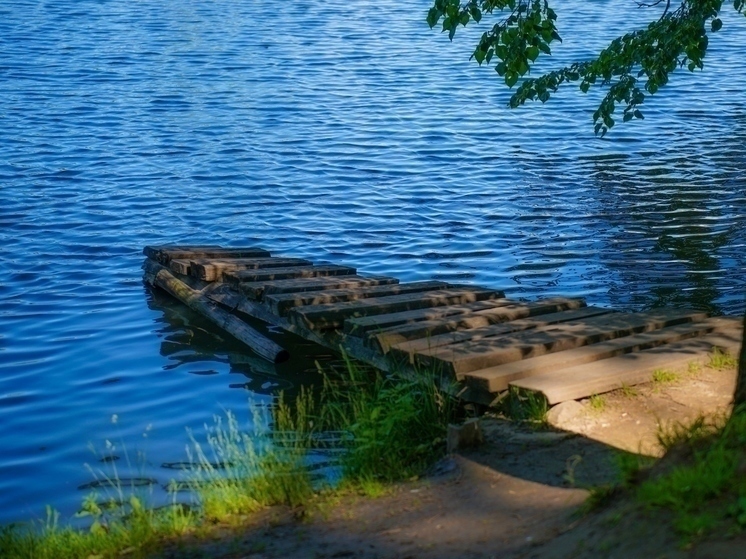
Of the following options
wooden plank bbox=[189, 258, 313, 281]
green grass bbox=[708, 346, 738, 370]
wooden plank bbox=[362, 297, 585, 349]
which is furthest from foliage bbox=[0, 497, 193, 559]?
wooden plank bbox=[189, 258, 313, 281]

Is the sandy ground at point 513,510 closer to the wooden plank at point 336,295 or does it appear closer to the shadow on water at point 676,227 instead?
the wooden plank at point 336,295

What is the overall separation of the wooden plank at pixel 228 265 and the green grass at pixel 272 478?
12.8ft

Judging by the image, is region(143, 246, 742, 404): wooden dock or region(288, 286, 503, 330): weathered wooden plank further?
region(288, 286, 503, 330): weathered wooden plank

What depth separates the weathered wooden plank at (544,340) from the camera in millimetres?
7586

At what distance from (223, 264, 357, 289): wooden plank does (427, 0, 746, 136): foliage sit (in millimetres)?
2583

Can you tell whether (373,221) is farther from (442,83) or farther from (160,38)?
(160,38)

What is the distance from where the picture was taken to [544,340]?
800 centimetres

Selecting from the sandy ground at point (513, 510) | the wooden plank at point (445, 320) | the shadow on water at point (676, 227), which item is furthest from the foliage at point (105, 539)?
the shadow on water at point (676, 227)

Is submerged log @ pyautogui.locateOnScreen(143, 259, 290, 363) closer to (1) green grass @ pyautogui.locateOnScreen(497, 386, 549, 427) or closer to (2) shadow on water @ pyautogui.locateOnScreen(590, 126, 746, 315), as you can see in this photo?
(1) green grass @ pyautogui.locateOnScreen(497, 386, 549, 427)

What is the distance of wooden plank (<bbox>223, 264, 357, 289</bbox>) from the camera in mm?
11211

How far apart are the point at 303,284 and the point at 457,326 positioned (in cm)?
235

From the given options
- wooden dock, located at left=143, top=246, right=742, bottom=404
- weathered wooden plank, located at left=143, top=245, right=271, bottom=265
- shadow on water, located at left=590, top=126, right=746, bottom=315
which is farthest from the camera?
weathered wooden plank, located at left=143, top=245, right=271, bottom=265

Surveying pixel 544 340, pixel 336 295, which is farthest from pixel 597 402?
pixel 336 295

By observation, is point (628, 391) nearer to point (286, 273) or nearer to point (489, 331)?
point (489, 331)
